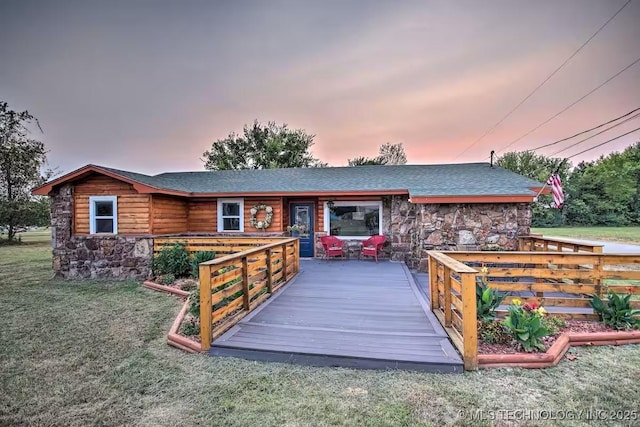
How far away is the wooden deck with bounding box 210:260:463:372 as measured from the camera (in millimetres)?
3127

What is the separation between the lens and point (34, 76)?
32.5 feet

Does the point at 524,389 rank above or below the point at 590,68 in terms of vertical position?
below

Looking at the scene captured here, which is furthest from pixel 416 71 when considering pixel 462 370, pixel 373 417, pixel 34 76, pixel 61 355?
pixel 34 76

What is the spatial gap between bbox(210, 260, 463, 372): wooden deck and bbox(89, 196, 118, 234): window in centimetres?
588

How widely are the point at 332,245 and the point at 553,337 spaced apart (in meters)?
6.28

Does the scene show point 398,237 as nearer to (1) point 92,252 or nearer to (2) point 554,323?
(2) point 554,323

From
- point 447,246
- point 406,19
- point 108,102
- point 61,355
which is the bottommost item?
point 61,355

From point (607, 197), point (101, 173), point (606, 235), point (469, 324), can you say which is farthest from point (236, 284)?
point (607, 197)

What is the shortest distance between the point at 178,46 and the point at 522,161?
1365 inches

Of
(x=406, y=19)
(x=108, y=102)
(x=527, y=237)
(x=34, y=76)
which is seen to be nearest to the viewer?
(x=527, y=237)

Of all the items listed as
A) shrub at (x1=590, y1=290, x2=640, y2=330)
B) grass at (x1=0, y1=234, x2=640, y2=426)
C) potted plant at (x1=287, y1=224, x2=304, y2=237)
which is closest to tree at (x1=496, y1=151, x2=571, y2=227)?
potted plant at (x1=287, y1=224, x2=304, y2=237)

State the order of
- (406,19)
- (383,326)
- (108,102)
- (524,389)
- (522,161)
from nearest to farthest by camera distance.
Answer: (524,389)
(383,326)
(406,19)
(108,102)
(522,161)

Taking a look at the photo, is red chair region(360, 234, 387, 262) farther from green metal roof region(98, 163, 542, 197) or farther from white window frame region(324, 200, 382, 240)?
green metal roof region(98, 163, 542, 197)

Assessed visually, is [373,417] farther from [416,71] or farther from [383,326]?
[416,71]
